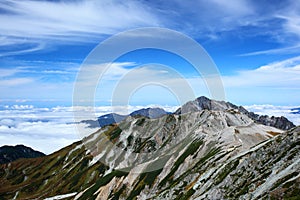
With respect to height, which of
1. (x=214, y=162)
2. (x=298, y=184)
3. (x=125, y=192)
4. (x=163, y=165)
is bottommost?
(x=125, y=192)

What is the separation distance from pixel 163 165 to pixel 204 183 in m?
58.7

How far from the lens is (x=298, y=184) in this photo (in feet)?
130

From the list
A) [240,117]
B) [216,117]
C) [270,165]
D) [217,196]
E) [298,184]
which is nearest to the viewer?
[298,184]

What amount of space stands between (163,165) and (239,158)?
218 feet

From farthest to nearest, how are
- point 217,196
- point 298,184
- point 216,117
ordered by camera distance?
1. point 216,117
2. point 217,196
3. point 298,184

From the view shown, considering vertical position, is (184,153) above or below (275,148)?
below

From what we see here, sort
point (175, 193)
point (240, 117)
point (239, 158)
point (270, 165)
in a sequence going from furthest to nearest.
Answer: point (240, 117), point (175, 193), point (239, 158), point (270, 165)

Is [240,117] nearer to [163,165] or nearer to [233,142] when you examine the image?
[163,165]

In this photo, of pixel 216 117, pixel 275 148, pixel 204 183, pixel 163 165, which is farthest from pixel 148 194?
pixel 216 117

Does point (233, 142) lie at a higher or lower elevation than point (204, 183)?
higher

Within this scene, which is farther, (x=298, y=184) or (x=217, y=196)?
(x=217, y=196)

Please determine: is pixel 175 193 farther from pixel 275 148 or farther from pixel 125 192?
pixel 125 192

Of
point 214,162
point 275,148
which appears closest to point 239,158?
point 275,148

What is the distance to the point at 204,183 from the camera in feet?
241
